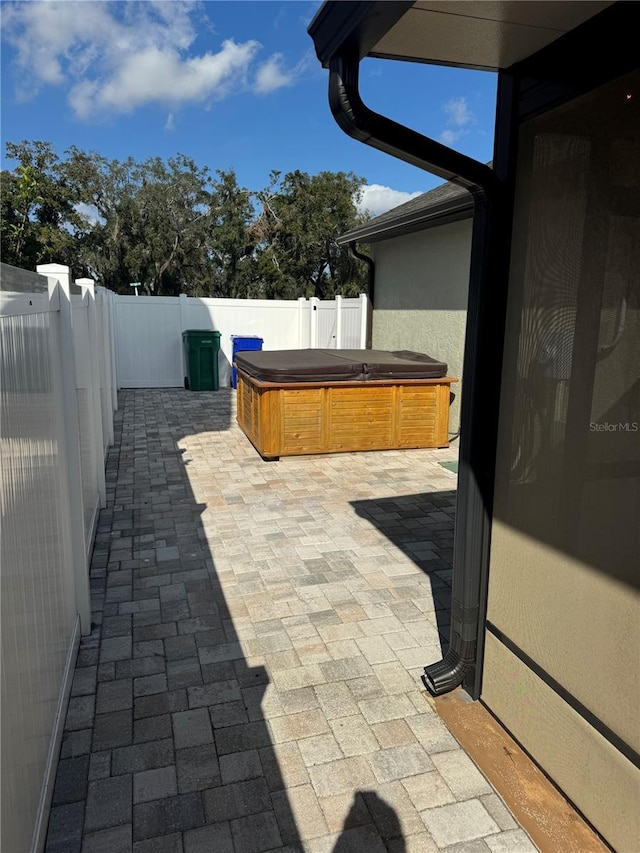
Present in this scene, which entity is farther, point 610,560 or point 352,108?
point 352,108

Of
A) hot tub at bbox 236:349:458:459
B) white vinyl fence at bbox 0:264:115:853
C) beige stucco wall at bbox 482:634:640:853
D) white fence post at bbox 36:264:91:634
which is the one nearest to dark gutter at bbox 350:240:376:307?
hot tub at bbox 236:349:458:459

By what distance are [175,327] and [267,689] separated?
38.6ft

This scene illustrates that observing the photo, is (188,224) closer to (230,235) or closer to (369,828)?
(230,235)

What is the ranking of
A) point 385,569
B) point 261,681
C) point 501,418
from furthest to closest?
1. point 385,569
2. point 261,681
3. point 501,418

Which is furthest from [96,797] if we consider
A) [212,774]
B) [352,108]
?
[352,108]

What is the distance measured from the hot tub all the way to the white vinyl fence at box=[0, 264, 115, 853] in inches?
149

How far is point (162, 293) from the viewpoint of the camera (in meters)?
25.9

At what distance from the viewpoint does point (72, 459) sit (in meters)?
3.03

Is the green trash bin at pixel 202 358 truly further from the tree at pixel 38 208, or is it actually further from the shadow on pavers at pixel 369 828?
the tree at pixel 38 208

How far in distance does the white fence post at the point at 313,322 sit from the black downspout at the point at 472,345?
1111 centimetres

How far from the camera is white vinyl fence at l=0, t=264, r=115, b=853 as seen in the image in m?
1.52

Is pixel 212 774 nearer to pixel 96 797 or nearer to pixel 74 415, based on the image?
pixel 96 797

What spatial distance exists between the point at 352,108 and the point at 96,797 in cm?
273

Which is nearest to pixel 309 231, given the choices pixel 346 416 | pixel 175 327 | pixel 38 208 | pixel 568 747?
pixel 38 208
